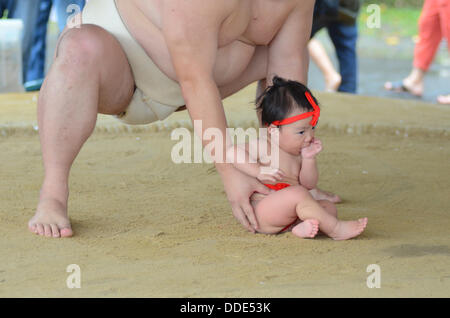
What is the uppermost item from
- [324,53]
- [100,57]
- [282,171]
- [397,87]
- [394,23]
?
[100,57]

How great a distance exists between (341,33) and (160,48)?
Result: 3059 millimetres

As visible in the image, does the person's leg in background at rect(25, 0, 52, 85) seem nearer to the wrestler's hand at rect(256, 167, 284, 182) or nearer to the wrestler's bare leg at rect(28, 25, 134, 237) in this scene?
the wrestler's bare leg at rect(28, 25, 134, 237)

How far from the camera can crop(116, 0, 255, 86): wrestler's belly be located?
6.77 feet

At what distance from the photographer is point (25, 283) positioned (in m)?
1.61

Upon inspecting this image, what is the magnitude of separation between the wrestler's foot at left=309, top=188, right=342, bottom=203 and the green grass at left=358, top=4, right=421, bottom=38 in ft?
19.3

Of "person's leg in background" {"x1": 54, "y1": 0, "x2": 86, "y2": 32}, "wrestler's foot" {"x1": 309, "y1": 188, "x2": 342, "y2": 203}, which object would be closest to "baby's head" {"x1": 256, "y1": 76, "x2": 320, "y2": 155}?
"wrestler's foot" {"x1": 309, "y1": 188, "x2": 342, "y2": 203}

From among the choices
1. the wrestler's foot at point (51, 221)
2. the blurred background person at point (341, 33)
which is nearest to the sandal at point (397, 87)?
the blurred background person at point (341, 33)

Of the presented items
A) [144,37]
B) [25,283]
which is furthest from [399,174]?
[25,283]

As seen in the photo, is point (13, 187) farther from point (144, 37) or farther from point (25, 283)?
point (25, 283)

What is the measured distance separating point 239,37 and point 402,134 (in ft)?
5.23

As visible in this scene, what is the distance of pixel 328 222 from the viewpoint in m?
1.93

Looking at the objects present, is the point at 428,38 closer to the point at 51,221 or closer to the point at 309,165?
the point at 309,165

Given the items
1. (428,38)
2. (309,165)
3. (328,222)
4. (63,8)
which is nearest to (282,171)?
(309,165)

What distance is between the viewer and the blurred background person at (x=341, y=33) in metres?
4.70
